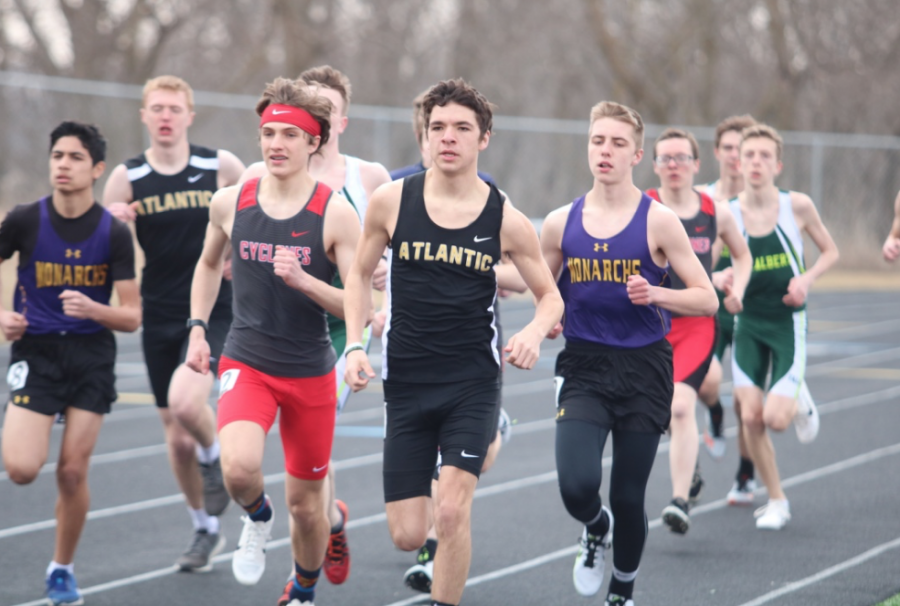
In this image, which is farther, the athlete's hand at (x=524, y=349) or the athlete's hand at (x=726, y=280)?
the athlete's hand at (x=726, y=280)

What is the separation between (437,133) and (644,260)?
115cm

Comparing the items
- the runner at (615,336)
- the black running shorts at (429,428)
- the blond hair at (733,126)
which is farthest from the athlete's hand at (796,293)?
the black running shorts at (429,428)

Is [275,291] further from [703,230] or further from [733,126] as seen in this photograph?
[733,126]

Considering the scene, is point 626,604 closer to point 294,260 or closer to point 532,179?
point 294,260

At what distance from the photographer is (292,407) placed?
17.6 ft

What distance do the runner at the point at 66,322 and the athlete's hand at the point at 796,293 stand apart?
4.09 metres

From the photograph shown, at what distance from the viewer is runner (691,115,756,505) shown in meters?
8.30

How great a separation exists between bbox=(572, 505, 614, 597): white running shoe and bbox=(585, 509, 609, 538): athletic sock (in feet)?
0.05

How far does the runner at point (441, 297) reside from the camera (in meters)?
4.88

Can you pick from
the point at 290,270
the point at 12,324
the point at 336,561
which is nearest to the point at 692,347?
the point at 336,561

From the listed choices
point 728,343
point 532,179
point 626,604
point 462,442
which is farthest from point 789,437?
point 532,179

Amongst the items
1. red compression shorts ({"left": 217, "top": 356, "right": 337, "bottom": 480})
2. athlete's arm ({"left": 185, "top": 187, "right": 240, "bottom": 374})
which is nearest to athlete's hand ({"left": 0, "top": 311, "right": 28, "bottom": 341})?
athlete's arm ({"left": 185, "top": 187, "right": 240, "bottom": 374})

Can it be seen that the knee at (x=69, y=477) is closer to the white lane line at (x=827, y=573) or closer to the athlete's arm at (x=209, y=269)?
the athlete's arm at (x=209, y=269)

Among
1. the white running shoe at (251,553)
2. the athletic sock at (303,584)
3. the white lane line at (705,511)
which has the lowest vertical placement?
the white lane line at (705,511)
